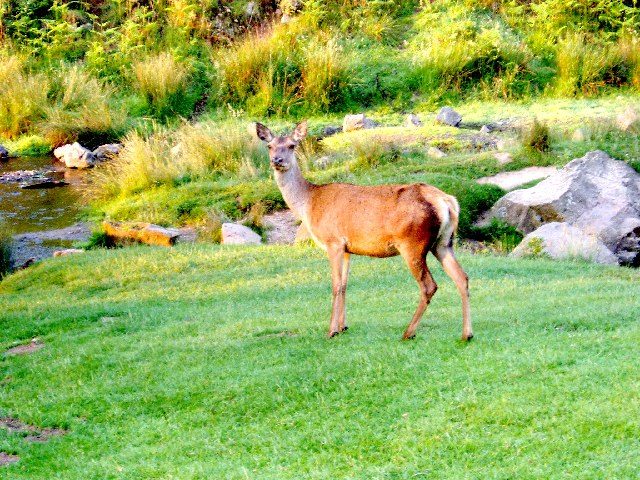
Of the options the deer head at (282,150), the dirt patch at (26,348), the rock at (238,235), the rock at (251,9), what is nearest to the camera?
the deer head at (282,150)

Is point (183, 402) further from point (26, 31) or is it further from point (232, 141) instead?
point (26, 31)

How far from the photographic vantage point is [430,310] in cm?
905

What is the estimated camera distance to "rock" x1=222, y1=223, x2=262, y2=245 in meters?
14.5

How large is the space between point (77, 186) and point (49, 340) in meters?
10.5

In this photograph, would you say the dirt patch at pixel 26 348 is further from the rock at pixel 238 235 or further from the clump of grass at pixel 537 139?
the clump of grass at pixel 537 139

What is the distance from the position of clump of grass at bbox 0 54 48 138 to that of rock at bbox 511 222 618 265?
547 inches

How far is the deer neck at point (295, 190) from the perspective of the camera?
8.41 metres

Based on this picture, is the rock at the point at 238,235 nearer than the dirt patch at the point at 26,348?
No

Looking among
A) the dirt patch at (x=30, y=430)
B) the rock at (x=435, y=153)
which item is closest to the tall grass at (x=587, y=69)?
the rock at (x=435, y=153)

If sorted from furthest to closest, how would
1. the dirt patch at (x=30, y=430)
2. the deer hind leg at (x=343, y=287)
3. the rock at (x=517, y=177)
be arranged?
the rock at (x=517, y=177) → the deer hind leg at (x=343, y=287) → the dirt patch at (x=30, y=430)

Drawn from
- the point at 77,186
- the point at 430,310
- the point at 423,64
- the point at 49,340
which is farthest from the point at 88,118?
the point at 430,310

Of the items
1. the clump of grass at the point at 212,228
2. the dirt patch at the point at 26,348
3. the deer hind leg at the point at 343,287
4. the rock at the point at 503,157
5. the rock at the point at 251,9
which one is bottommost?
the clump of grass at the point at 212,228

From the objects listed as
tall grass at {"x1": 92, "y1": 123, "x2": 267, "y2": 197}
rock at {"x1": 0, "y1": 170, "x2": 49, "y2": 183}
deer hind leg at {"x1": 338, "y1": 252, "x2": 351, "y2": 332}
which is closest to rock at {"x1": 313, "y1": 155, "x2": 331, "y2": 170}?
tall grass at {"x1": 92, "y1": 123, "x2": 267, "y2": 197}

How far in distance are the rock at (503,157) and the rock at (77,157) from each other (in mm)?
8961
